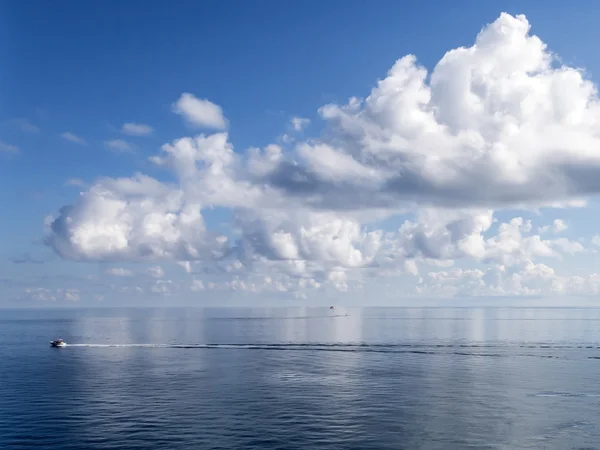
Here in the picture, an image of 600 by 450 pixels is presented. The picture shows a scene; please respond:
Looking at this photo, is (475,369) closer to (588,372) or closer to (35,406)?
(588,372)

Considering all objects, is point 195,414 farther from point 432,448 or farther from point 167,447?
point 432,448

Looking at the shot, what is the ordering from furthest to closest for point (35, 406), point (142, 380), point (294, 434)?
point (142, 380) → point (35, 406) → point (294, 434)

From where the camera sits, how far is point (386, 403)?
134m

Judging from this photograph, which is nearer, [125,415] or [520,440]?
[520,440]

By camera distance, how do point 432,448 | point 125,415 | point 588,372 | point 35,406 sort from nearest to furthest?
point 432,448 < point 125,415 < point 35,406 < point 588,372

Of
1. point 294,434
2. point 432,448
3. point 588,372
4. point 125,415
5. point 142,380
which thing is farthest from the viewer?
point 588,372

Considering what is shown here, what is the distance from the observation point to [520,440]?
10344cm

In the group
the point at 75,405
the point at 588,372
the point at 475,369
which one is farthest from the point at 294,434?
the point at 588,372

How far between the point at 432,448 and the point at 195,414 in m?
51.4

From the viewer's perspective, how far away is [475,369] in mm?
185000

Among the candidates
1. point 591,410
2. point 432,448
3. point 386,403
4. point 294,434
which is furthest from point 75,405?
point 591,410

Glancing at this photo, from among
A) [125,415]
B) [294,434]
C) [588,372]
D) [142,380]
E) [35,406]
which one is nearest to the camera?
[294,434]

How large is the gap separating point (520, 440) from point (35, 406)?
105590mm

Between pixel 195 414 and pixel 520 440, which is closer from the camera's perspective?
pixel 520 440
